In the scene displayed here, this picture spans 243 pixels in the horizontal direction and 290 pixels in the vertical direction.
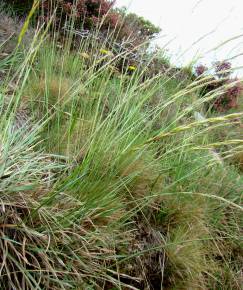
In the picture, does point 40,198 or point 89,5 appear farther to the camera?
point 89,5

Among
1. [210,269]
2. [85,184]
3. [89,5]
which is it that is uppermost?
[89,5]

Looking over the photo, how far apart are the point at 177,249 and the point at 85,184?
65 centimetres

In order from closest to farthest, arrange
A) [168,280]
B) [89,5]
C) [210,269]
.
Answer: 1. [168,280]
2. [210,269]
3. [89,5]

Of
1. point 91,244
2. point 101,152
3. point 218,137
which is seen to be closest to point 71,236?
point 91,244

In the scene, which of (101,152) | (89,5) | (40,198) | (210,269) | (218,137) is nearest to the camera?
(40,198)

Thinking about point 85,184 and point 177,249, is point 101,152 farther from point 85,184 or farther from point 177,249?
point 177,249

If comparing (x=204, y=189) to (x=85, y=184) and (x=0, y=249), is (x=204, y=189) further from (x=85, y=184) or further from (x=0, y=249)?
(x=0, y=249)

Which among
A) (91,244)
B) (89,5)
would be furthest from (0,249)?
(89,5)

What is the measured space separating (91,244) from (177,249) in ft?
1.89

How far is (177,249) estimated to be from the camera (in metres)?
1.80

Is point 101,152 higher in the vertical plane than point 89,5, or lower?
lower

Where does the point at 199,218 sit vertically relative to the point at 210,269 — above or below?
above

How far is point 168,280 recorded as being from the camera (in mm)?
1790

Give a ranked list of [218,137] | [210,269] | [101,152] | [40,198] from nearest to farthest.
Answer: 1. [40,198]
2. [101,152]
3. [210,269]
4. [218,137]
